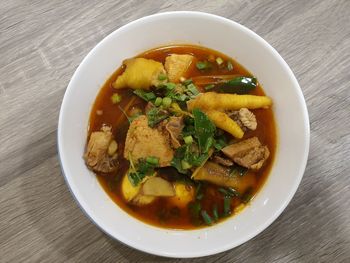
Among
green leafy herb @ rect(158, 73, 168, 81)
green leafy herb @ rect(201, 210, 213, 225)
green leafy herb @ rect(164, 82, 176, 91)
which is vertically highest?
green leafy herb @ rect(158, 73, 168, 81)

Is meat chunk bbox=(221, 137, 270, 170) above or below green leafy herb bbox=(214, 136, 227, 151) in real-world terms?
below

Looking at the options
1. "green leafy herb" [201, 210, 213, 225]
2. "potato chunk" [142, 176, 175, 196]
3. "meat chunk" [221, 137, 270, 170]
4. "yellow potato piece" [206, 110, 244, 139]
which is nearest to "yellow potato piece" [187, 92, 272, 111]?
"yellow potato piece" [206, 110, 244, 139]

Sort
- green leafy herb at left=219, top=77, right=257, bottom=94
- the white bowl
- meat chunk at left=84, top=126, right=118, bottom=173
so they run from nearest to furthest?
the white bowl < meat chunk at left=84, top=126, right=118, bottom=173 < green leafy herb at left=219, top=77, right=257, bottom=94

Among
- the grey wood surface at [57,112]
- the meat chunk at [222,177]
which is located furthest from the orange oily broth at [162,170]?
the grey wood surface at [57,112]

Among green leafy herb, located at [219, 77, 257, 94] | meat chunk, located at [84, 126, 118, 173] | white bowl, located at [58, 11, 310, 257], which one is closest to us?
white bowl, located at [58, 11, 310, 257]

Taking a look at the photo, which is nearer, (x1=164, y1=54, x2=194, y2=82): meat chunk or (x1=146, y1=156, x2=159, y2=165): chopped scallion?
(x1=146, y1=156, x2=159, y2=165): chopped scallion

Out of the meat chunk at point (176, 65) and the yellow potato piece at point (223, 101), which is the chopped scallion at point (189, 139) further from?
the meat chunk at point (176, 65)

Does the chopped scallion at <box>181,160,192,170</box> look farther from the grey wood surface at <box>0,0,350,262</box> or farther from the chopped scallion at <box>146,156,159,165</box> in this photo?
the grey wood surface at <box>0,0,350,262</box>
